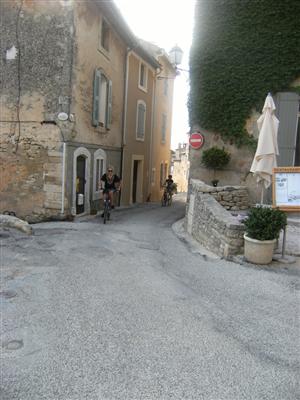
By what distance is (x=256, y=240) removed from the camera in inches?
258

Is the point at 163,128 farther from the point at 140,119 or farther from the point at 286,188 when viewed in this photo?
the point at 286,188

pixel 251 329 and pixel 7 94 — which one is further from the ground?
Answer: pixel 7 94

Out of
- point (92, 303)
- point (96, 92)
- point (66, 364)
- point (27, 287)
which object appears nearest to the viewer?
point (66, 364)

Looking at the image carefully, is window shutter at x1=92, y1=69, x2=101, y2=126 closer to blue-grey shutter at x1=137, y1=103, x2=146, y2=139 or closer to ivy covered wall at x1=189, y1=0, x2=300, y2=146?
ivy covered wall at x1=189, y1=0, x2=300, y2=146

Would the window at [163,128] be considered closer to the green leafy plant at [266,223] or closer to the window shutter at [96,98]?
the window shutter at [96,98]

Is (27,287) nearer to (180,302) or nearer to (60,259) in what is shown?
(60,259)

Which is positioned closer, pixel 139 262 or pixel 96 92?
pixel 139 262

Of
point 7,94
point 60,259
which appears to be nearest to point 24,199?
point 7,94

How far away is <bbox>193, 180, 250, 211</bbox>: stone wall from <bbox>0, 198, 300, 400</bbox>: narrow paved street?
250 centimetres

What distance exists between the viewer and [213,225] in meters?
7.91

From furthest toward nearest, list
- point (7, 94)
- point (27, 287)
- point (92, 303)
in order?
point (7, 94) < point (27, 287) < point (92, 303)

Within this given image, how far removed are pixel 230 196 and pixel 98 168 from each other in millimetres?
5961

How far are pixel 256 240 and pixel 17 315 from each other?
3.97 metres

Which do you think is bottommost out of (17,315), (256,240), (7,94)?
(17,315)
